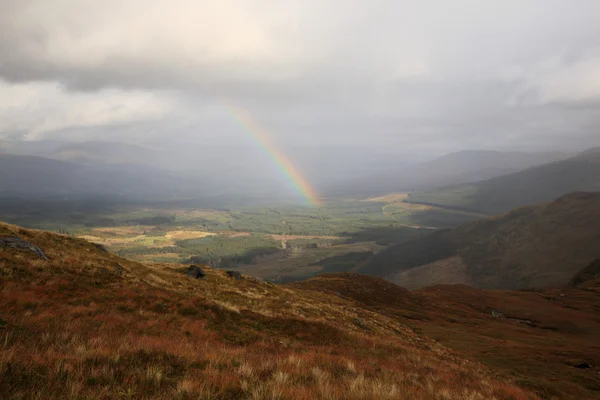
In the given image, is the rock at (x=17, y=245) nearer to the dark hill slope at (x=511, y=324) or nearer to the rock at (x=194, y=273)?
the rock at (x=194, y=273)

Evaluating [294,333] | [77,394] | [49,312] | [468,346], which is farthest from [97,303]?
[468,346]

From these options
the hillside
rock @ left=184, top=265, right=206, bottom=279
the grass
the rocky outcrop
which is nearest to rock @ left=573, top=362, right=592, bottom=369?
the hillside

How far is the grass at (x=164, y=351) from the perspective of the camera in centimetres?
586

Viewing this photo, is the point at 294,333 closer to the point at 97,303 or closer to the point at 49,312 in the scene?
the point at 97,303

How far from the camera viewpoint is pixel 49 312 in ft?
44.4

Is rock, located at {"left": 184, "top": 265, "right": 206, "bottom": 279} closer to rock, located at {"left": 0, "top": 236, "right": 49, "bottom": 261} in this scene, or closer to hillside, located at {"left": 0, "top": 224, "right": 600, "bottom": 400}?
hillside, located at {"left": 0, "top": 224, "right": 600, "bottom": 400}

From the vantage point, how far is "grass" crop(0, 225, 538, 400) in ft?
19.2

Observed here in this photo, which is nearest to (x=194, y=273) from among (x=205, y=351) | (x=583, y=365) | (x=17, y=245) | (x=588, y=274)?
(x=17, y=245)

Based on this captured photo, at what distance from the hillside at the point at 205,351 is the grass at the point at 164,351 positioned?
0.15 feet

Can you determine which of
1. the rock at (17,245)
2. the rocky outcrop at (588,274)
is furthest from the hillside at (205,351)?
the rocky outcrop at (588,274)

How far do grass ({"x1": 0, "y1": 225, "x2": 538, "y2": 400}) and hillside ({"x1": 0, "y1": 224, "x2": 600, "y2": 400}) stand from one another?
47 mm

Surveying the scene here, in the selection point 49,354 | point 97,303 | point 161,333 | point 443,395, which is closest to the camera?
point 49,354

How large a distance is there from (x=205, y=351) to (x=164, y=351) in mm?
1884

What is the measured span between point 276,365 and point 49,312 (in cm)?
1167
